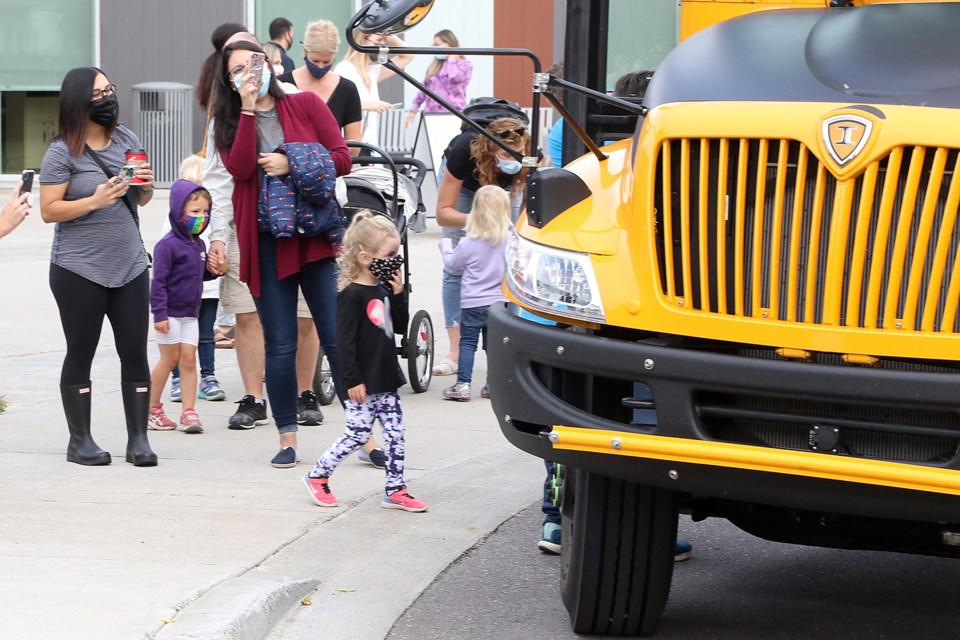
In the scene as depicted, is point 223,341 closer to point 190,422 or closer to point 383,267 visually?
point 190,422

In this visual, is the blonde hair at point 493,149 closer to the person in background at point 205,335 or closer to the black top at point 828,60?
the person in background at point 205,335

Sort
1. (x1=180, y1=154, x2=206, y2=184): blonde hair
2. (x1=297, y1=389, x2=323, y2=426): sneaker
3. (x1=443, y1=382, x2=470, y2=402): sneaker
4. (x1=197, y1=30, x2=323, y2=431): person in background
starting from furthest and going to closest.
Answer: (x1=443, y1=382, x2=470, y2=402): sneaker → (x1=180, y1=154, x2=206, y2=184): blonde hair → (x1=297, y1=389, x2=323, y2=426): sneaker → (x1=197, y1=30, x2=323, y2=431): person in background

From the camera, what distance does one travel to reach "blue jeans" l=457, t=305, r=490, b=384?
29.0 ft

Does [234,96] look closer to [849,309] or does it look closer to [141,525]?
[141,525]

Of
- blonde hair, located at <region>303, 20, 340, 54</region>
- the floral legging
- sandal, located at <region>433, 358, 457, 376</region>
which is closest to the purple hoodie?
the floral legging

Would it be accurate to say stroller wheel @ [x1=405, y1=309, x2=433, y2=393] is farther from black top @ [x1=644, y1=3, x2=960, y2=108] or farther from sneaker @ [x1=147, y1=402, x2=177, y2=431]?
black top @ [x1=644, y1=3, x2=960, y2=108]

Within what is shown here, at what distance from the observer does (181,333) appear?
7801mm

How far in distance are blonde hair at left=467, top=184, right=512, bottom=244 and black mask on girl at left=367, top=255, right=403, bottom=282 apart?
2536mm

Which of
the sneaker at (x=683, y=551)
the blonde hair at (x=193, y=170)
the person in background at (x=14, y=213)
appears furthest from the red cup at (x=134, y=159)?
the sneaker at (x=683, y=551)

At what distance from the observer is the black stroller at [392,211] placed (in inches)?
336

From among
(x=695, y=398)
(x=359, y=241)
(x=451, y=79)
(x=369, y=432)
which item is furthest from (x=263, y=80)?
(x=451, y=79)

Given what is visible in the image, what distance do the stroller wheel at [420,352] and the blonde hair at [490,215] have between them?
0.65 meters

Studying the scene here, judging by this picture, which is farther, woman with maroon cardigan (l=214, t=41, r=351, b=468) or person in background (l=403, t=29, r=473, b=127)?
person in background (l=403, t=29, r=473, b=127)

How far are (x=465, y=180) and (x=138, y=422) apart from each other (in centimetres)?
310
